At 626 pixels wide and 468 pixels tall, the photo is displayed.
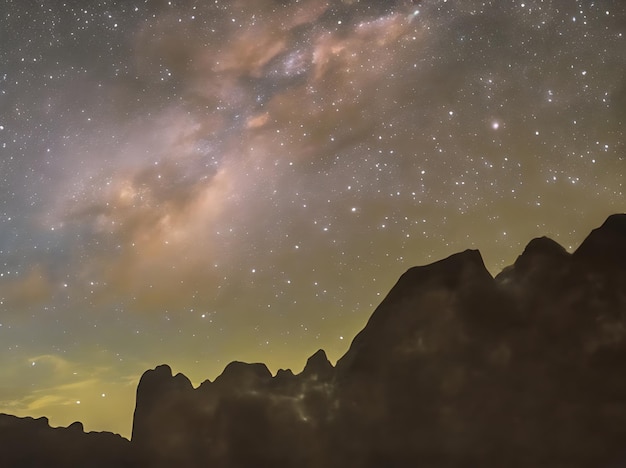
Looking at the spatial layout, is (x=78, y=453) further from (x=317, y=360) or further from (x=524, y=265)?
(x=524, y=265)

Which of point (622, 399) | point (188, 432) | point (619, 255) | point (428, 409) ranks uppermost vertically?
point (619, 255)

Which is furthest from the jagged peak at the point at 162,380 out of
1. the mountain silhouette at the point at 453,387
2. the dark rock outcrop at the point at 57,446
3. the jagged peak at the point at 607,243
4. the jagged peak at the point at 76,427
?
the jagged peak at the point at 607,243

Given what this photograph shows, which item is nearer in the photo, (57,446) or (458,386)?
(458,386)

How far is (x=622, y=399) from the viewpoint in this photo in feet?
57.2

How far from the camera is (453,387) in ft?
63.1

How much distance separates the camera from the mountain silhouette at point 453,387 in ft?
59.0

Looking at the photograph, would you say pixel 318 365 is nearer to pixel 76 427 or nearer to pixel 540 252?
pixel 540 252

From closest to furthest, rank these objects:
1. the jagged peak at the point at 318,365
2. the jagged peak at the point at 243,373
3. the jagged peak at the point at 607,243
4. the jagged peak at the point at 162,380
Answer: the jagged peak at the point at 607,243, the jagged peak at the point at 318,365, the jagged peak at the point at 243,373, the jagged peak at the point at 162,380

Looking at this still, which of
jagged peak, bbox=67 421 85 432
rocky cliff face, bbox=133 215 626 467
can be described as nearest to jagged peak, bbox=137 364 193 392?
rocky cliff face, bbox=133 215 626 467

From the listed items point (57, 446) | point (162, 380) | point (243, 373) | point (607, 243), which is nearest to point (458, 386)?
point (607, 243)

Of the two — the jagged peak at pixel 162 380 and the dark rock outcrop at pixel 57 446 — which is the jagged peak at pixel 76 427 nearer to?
the dark rock outcrop at pixel 57 446

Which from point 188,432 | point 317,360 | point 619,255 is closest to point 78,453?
point 188,432

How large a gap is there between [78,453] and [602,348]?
2192cm

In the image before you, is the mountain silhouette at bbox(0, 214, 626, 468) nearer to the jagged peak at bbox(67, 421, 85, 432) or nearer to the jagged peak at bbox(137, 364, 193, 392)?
the jagged peak at bbox(137, 364, 193, 392)
